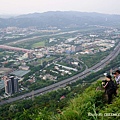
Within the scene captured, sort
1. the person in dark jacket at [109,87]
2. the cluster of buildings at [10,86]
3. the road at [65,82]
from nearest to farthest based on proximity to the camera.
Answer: the person in dark jacket at [109,87]
the road at [65,82]
the cluster of buildings at [10,86]

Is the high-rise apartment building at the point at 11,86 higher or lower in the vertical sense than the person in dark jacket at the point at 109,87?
lower

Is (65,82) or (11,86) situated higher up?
(11,86)

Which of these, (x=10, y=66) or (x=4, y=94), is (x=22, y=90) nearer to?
(x=4, y=94)

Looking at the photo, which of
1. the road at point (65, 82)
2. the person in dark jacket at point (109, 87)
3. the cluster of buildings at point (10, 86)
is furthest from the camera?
the cluster of buildings at point (10, 86)

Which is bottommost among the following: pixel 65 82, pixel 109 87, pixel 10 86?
pixel 65 82

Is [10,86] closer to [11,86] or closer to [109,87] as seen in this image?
[11,86]

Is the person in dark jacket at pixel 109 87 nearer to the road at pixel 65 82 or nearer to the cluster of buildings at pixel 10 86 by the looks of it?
the road at pixel 65 82

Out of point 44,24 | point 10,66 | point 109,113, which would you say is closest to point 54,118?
point 109,113

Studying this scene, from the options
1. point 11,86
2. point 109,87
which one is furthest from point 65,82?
point 109,87

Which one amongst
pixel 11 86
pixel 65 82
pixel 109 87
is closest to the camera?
pixel 109 87

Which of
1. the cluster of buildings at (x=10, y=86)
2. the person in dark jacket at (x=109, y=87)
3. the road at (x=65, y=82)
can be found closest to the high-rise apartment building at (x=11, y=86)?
the cluster of buildings at (x=10, y=86)

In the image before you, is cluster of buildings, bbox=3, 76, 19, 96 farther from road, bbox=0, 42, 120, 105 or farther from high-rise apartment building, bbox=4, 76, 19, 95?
road, bbox=0, 42, 120, 105
